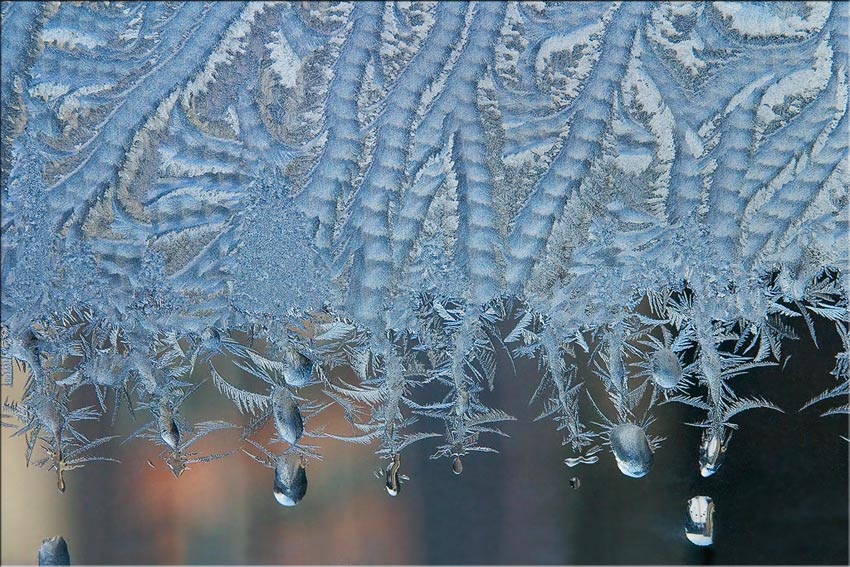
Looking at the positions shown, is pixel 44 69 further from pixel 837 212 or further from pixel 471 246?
pixel 837 212

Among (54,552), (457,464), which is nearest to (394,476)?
(457,464)

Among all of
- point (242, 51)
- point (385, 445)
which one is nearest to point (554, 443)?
point (385, 445)

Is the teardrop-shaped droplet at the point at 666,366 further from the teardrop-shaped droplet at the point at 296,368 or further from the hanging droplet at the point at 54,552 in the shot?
the hanging droplet at the point at 54,552

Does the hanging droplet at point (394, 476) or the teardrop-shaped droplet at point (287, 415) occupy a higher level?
the teardrop-shaped droplet at point (287, 415)

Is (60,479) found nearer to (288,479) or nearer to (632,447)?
(288,479)

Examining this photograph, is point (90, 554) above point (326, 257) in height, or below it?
below

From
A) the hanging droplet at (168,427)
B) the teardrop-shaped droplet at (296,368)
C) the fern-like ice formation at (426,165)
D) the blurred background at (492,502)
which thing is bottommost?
the blurred background at (492,502)

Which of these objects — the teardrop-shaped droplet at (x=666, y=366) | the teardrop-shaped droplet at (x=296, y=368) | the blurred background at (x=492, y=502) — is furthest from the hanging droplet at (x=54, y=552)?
the teardrop-shaped droplet at (x=666, y=366)

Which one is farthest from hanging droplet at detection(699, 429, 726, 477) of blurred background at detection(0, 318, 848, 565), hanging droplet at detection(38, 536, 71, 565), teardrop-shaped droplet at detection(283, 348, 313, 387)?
hanging droplet at detection(38, 536, 71, 565)
